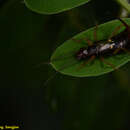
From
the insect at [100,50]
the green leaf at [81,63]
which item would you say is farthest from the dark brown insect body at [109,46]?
the green leaf at [81,63]

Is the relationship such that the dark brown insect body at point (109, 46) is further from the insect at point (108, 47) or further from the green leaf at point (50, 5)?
the green leaf at point (50, 5)

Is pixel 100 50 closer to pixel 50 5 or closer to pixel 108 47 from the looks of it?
pixel 108 47

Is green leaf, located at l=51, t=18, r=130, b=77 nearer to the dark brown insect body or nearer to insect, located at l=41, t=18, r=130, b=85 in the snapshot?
insect, located at l=41, t=18, r=130, b=85

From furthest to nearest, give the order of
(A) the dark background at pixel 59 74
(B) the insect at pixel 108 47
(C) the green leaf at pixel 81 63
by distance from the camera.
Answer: (A) the dark background at pixel 59 74, (B) the insect at pixel 108 47, (C) the green leaf at pixel 81 63

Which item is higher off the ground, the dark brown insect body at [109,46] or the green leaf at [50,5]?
the green leaf at [50,5]

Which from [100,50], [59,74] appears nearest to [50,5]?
[100,50]

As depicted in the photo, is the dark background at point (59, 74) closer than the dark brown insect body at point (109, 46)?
No

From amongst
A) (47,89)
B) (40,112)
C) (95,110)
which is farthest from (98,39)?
(40,112)
